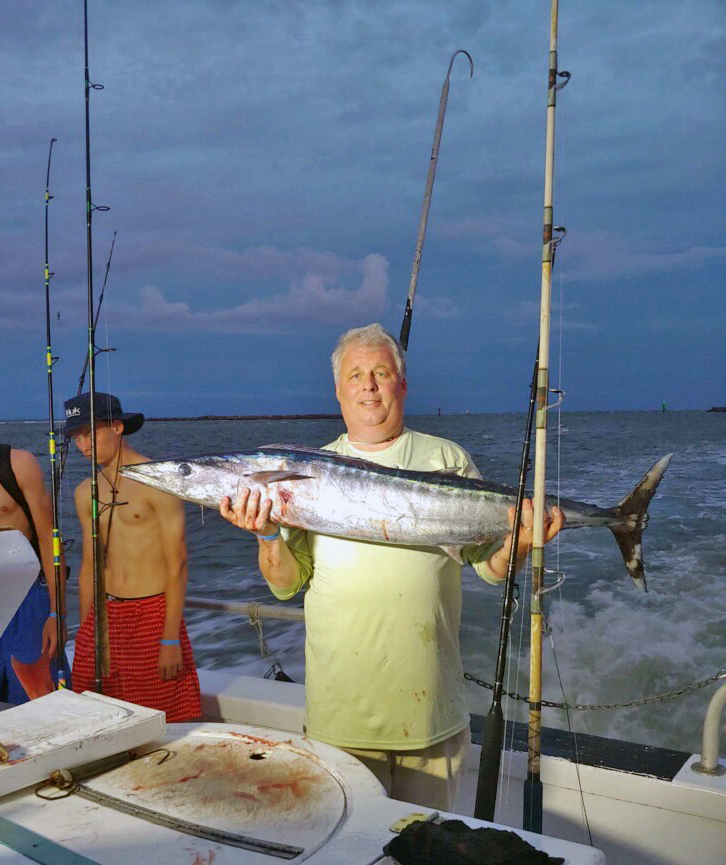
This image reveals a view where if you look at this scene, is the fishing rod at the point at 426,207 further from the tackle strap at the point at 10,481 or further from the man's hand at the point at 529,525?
the tackle strap at the point at 10,481

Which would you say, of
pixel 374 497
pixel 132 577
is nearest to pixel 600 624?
pixel 132 577

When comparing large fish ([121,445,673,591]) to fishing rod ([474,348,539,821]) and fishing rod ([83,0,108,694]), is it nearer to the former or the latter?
fishing rod ([474,348,539,821])

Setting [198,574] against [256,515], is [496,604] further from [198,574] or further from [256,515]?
[256,515]

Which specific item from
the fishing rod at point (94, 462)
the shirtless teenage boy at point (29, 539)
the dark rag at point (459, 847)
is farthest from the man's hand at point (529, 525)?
the shirtless teenage boy at point (29, 539)

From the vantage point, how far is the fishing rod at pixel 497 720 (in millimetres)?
2176

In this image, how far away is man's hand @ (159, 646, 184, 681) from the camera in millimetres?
3529

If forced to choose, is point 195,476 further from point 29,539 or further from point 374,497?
point 29,539

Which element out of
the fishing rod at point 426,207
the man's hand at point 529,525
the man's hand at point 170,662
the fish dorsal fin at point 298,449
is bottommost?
the man's hand at point 170,662

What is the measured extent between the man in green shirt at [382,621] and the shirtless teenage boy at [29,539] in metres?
1.76

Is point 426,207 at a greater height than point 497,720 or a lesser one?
greater

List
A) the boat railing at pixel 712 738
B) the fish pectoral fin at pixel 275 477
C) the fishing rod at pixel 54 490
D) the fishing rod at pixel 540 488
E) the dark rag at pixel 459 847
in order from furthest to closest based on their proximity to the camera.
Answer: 1. the fishing rod at pixel 54 490
2. the boat railing at pixel 712 738
3. the fish pectoral fin at pixel 275 477
4. the fishing rod at pixel 540 488
5. the dark rag at pixel 459 847

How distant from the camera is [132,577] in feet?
12.8

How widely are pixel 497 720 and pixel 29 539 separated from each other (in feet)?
8.41

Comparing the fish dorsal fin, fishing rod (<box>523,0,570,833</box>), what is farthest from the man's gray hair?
fishing rod (<box>523,0,570,833</box>)
